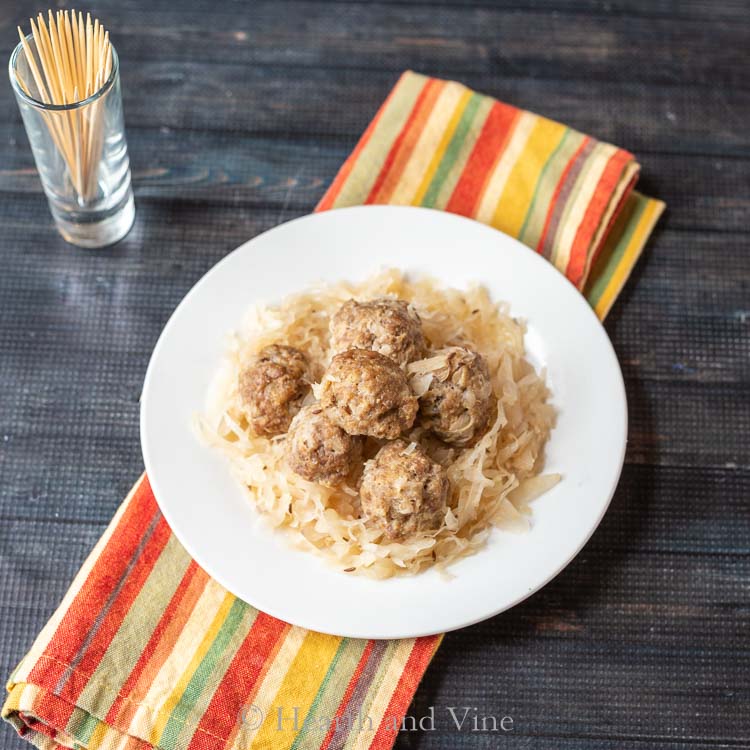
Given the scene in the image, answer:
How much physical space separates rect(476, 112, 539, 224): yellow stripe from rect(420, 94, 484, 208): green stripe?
19 cm

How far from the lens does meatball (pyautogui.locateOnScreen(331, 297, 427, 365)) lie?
10.4ft

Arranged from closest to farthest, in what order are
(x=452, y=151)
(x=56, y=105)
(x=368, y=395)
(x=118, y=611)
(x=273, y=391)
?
1. (x=368, y=395)
2. (x=273, y=391)
3. (x=118, y=611)
4. (x=56, y=105)
5. (x=452, y=151)

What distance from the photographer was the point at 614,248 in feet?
13.6

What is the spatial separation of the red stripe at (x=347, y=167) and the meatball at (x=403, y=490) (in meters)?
1.42

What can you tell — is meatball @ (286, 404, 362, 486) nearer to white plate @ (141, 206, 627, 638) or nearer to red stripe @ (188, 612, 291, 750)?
white plate @ (141, 206, 627, 638)

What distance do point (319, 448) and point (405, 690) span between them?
881 mm

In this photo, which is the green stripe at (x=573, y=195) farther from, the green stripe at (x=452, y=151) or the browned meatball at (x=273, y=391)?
the browned meatball at (x=273, y=391)

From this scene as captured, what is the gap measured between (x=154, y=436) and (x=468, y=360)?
1.10 meters

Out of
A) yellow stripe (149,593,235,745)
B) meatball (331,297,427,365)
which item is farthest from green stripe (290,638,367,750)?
meatball (331,297,427,365)

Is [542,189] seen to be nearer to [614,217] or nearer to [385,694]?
[614,217]

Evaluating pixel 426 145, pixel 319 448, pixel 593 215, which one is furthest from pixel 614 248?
pixel 319 448

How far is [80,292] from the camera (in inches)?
162

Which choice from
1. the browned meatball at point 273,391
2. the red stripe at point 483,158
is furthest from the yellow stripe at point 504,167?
the browned meatball at point 273,391

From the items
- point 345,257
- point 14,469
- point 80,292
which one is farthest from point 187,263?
point 14,469
